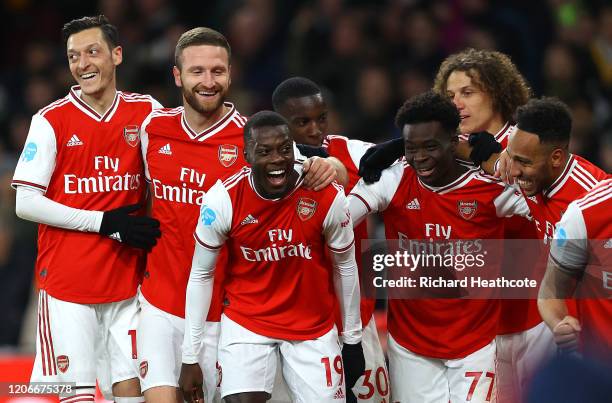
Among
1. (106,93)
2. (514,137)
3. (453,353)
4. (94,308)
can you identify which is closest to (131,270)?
(94,308)

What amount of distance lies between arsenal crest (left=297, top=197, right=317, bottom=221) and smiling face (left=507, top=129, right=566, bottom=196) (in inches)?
37.3

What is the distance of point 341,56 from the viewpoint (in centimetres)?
995

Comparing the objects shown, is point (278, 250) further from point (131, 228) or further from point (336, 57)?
point (336, 57)

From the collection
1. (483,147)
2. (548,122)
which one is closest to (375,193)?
(483,147)

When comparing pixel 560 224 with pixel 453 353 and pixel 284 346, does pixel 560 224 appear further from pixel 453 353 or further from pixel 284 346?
pixel 284 346

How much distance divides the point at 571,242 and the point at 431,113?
96cm

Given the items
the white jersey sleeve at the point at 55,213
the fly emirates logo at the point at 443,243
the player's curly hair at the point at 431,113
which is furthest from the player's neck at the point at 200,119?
the fly emirates logo at the point at 443,243

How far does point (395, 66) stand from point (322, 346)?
16.6ft

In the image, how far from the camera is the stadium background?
889cm

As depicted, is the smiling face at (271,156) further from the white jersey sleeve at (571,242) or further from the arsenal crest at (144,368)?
the white jersey sleeve at (571,242)

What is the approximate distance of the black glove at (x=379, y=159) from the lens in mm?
5559

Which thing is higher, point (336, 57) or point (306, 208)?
point (336, 57)

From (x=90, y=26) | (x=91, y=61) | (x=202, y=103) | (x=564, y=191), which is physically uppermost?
(x=90, y=26)

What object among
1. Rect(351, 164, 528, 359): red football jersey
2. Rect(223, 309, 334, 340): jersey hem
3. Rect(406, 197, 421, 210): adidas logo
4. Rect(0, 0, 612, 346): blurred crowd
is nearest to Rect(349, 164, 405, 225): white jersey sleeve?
Rect(351, 164, 528, 359): red football jersey
